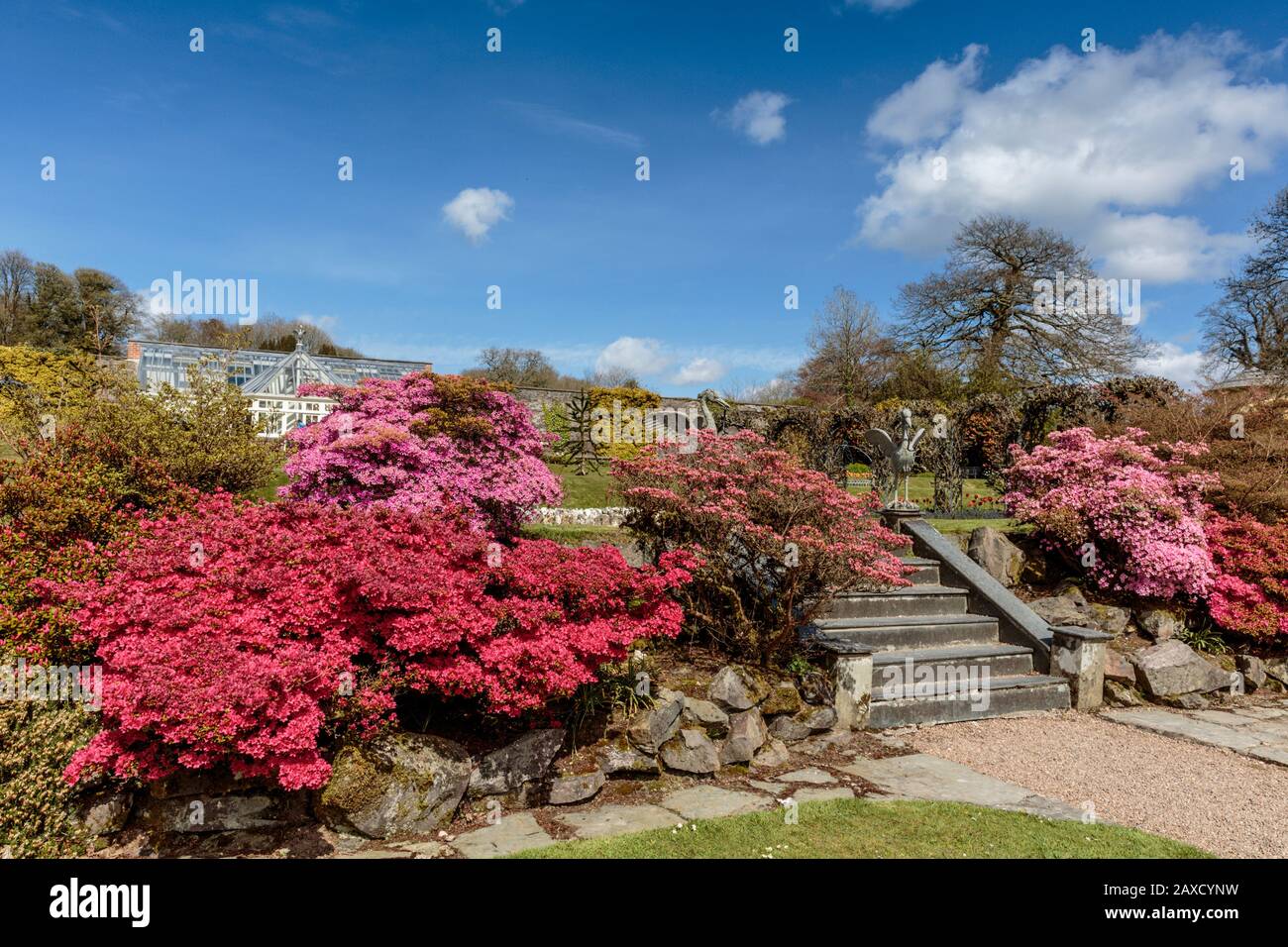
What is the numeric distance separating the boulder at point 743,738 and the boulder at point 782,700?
15 centimetres

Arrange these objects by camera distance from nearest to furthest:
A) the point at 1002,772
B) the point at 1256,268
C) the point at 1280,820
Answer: the point at 1280,820 → the point at 1002,772 → the point at 1256,268

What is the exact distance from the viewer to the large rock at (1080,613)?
317 inches

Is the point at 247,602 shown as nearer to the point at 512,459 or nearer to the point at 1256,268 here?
the point at 512,459

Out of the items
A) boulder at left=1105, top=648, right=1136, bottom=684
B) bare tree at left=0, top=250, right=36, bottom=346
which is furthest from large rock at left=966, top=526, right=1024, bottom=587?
bare tree at left=0, top=250, right=36, bottom=346

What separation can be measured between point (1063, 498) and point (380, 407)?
27.7 ft

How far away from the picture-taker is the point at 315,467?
22.7 feet

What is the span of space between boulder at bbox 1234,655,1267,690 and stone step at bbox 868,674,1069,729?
105 inches

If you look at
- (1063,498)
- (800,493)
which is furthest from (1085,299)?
(800,493)

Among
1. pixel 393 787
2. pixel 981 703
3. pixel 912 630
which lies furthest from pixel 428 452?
pixel 981 703

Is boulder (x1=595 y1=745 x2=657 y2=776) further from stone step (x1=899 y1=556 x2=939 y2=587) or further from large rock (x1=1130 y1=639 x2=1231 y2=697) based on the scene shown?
large rock (x1=1130 y1=639 x2=1231 y2=697)

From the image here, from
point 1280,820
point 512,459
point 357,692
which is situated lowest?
point 1280,820

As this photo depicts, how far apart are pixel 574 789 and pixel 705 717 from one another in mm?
1232

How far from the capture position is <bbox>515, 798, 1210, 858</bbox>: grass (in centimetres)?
386

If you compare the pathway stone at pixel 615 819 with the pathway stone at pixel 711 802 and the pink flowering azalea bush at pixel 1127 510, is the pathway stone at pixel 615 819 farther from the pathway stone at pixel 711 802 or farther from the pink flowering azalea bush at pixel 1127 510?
the pink flowering azalea bush at pixel 1127 510
